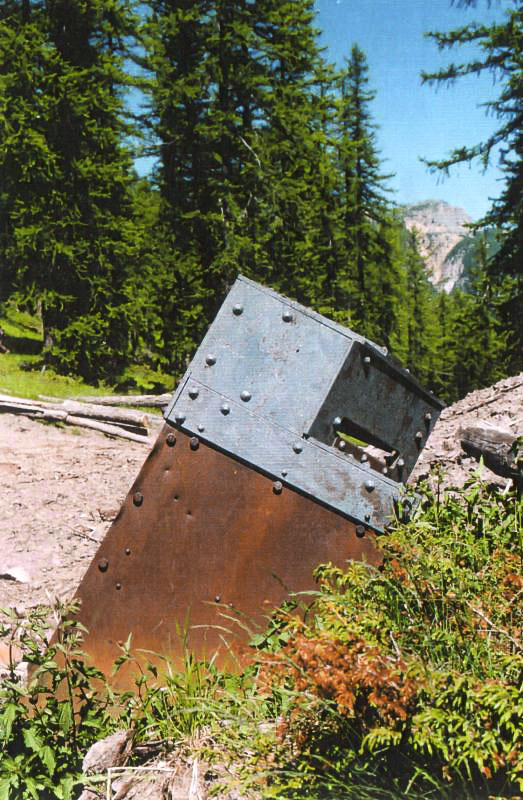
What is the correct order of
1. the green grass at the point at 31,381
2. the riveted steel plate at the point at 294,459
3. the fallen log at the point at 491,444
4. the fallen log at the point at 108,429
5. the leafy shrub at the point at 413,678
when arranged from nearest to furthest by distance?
1. the leafy shrub at the point at 413,678
2. the riveted steel plate at the point at 294,459
3. the fallen log at the point at 491,444
4. the fallen log at the point at 108,429
5. the green grass at the point at 31,381

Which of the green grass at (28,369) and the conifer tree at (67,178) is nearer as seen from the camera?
the green grass at (28,369)

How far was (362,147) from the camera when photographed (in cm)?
2267

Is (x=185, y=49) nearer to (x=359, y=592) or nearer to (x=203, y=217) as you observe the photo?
(x=203, y=217)

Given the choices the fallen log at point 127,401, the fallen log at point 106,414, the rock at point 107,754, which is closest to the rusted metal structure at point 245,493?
the rock at point 107,754

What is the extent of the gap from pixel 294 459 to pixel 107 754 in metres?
1.20

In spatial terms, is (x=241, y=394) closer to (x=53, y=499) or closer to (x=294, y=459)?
(x=294, y=459)

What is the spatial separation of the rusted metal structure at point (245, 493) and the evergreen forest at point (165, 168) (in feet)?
24.2

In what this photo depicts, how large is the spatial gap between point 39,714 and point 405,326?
105 feet

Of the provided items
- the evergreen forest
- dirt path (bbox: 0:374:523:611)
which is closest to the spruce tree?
the evergreen forest

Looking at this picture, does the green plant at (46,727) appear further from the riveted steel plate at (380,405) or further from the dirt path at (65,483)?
the dirt path at (65,483)

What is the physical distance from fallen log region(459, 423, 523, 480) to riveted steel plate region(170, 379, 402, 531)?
1.53 m

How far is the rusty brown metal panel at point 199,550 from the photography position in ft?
8.66

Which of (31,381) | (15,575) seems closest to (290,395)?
(15,575)

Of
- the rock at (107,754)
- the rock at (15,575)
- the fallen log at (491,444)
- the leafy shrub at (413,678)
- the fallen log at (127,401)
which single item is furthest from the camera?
the fallen log at (127,401)
